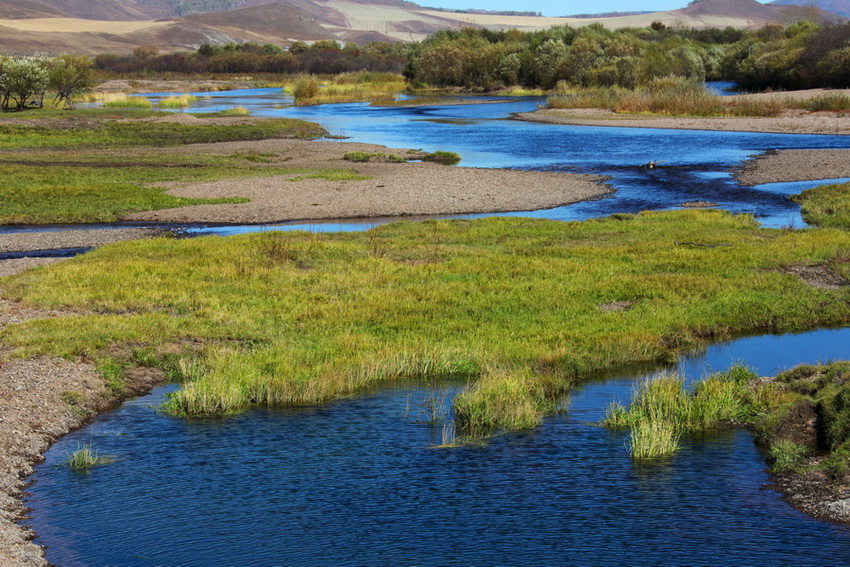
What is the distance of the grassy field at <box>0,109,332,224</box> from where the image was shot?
3962cm

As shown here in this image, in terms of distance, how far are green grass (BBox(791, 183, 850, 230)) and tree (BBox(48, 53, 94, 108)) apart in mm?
73723

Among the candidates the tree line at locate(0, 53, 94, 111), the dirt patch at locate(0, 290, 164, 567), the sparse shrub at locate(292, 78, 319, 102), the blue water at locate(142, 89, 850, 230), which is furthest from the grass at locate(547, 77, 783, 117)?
the dirt patch at locate(0, 290, 164, 567)

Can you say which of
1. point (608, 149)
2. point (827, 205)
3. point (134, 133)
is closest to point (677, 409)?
point (827, 205)

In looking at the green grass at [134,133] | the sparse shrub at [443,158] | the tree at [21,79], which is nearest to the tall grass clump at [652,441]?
the sparse shrub at [443,158]

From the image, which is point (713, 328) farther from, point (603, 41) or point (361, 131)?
point (603, 41)

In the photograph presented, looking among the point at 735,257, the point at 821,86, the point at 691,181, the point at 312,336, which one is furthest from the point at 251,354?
the point at 821,86

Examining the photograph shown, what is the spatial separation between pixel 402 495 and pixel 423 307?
9.16 metres

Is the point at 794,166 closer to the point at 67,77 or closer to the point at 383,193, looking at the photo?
the point at 383,193

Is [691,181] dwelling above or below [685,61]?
below

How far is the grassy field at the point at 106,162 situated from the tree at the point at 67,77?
24.9 feet

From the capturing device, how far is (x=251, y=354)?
18266 millimetres

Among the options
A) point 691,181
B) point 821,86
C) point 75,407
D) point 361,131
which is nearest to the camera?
point 75,407

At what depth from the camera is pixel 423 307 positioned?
21.5m

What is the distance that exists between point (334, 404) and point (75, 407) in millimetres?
4356
